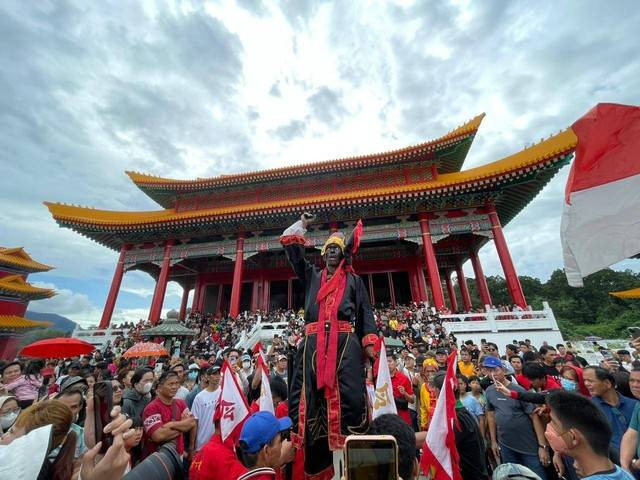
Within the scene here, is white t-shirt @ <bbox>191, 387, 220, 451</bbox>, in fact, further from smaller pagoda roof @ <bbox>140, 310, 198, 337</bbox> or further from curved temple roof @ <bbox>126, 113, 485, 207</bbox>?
curved temple roof @ <bbox>126, 113, 485, 207</bbox>

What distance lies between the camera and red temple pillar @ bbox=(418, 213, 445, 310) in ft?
34.8

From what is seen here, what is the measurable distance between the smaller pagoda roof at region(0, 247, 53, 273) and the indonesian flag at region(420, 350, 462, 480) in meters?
26.1

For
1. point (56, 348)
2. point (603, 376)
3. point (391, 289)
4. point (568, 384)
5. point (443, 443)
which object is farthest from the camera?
point (391, 289)

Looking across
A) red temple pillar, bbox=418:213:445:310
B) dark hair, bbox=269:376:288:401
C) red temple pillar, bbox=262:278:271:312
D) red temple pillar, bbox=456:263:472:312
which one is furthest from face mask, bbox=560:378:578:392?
red temple pillar, bbox=262:278:271:312

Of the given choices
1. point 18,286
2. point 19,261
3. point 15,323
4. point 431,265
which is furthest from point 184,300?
point 431,265

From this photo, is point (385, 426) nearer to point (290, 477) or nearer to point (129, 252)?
point (290, 477)

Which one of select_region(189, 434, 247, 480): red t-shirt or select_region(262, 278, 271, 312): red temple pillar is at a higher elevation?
select_region(262, 278, 271, 312): red temple pillar

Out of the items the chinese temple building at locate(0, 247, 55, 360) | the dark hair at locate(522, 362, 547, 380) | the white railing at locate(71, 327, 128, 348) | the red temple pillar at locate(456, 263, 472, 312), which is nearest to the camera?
the dark hair at locate(522, 362, 547, 380)

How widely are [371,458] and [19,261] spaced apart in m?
27.0

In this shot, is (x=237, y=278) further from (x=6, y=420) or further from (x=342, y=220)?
(x=6, y=420)

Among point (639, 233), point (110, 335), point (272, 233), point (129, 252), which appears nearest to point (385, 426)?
point (639, 233)

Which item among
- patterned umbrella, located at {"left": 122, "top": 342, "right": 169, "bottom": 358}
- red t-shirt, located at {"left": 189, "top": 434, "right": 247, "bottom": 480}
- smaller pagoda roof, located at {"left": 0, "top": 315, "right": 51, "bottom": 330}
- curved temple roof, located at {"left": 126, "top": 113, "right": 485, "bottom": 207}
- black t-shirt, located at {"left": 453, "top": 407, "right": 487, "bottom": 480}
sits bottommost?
black t-shirt, located at {"left": 453, "top": 407, "right": 487, "bottom": 480}

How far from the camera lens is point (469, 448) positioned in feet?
8.28

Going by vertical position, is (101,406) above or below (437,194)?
below
